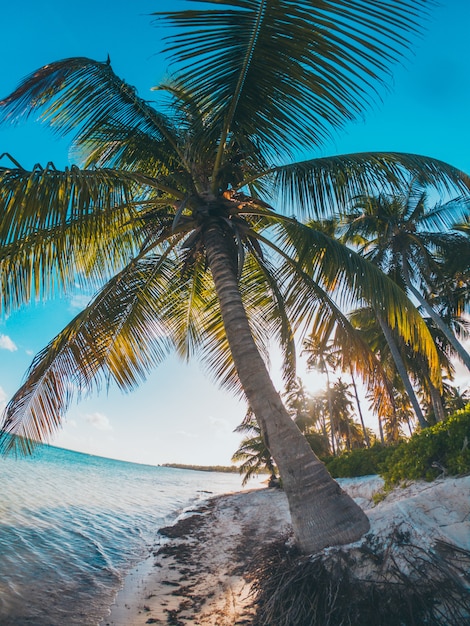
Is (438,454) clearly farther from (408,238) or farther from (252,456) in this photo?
(252,456)

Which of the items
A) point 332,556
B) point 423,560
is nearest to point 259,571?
point 332,556

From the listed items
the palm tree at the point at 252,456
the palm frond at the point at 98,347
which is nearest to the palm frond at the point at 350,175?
the palm frond at the point at 98,347

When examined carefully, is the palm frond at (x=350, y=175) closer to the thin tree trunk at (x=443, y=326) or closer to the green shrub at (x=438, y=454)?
the green shrub at (x=438, y=454)

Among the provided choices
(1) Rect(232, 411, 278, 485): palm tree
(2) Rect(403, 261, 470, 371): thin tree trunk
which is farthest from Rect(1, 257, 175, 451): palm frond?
(1) Rect(232, 411, 278, 485): palm tree

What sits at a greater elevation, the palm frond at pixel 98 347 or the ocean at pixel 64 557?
the palm frond at pixel 98 347

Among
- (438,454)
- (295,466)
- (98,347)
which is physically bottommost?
(438,454)

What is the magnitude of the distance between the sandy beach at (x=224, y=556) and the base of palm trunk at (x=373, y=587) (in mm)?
214

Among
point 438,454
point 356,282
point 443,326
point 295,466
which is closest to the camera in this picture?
point 295,466

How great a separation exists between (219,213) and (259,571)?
14.8 feet

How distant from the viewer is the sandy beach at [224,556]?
3434 millimetres

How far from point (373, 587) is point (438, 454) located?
4.48 m

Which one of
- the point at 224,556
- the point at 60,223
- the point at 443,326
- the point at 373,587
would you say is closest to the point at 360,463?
the point at 443,326

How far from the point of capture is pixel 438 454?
639cm

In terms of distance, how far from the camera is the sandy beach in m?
3.43
